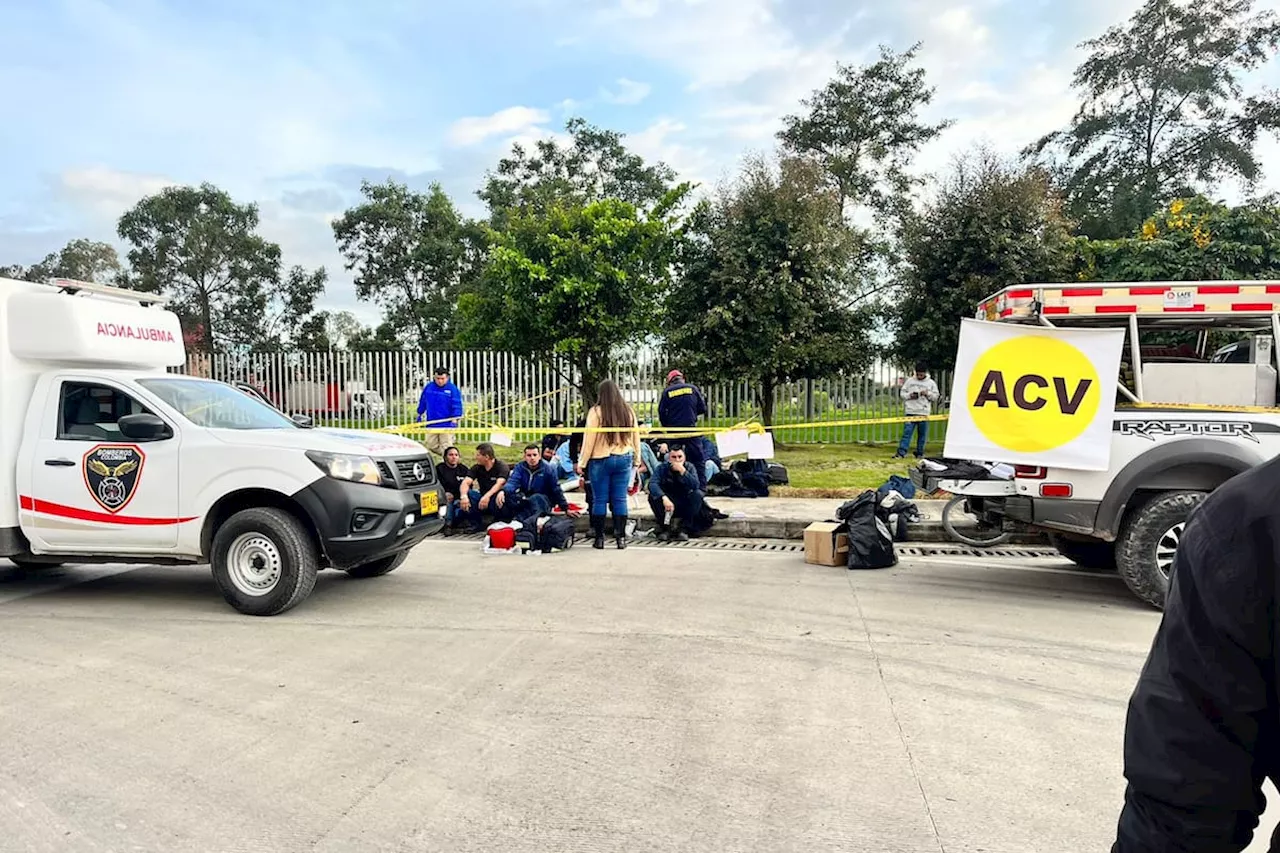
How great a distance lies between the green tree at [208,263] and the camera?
30516mm

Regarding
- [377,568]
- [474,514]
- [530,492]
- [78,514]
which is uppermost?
[78,514]

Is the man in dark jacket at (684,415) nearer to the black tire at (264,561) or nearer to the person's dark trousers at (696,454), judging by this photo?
the person's dark trousers at (696,454)

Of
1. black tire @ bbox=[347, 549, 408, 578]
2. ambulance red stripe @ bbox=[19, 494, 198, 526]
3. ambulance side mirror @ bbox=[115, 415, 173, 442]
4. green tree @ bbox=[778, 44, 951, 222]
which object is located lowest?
black tire @ bbox=[347, 549, 408, 578]

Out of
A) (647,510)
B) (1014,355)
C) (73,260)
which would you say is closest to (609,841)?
(1014,355)

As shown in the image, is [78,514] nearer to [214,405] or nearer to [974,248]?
[214,405]

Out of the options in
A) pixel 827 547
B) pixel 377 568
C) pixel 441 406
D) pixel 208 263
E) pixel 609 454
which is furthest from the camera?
pixel 208 263

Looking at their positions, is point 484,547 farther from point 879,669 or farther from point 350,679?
point 879,669

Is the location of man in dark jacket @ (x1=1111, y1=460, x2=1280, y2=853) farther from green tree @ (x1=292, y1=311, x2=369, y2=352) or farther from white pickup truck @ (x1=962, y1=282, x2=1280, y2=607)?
green tree @ (x1=292, y1=311, x2=369, y2=352)

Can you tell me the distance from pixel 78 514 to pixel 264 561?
1.62 m

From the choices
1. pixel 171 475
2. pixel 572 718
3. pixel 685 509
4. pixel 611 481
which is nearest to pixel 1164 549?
pixel 572 718

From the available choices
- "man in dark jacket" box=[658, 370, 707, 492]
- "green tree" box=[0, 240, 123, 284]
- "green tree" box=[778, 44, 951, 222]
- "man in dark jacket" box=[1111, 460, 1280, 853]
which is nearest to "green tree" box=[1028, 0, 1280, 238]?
"green tree" box=[778, 44, 951, 222]

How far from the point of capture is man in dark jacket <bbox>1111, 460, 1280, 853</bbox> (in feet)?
3.99

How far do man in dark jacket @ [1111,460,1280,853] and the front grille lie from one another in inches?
236

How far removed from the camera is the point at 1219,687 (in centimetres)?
125
